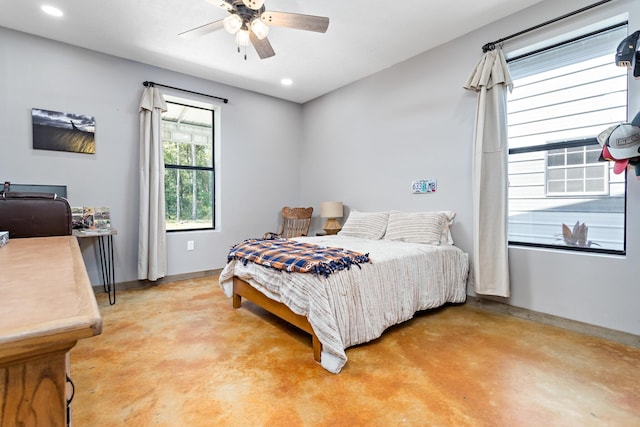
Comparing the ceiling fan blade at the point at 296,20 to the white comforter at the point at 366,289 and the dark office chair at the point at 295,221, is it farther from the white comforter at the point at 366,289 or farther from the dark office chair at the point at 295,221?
the dark office chair at the point at 295,221

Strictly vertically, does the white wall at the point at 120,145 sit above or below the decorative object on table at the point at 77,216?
above

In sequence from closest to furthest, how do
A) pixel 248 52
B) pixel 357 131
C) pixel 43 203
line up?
pixel 43 203 < pixel 248 52 < pixel 357 131

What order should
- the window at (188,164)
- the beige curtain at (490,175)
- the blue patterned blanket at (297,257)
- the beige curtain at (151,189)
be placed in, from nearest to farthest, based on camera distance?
the blue patterned blanket at (297,257), the beige curtain at (490,175), the beige curtain at (151,189), the window at (188,164)

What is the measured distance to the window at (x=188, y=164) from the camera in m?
4.12

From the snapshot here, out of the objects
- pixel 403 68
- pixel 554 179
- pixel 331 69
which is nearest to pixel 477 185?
pixel 554 179

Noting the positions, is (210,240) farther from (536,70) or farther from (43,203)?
(536,70)

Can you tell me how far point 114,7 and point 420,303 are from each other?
12.2 ft

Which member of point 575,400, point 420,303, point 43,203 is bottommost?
point 575,400

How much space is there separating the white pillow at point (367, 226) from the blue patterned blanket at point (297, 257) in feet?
3.28

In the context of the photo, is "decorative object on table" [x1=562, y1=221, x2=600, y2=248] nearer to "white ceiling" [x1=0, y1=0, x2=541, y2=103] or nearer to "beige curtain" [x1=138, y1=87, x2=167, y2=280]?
"white ceiling" [x1=0, y1=0, x2=541, y2=103]

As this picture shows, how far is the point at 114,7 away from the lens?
2.63 meters

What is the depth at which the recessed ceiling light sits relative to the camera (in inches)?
104

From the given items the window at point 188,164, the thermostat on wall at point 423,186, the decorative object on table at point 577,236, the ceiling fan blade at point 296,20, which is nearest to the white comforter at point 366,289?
the thermostat on wall at point 423,186

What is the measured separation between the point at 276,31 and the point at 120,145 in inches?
88.7
